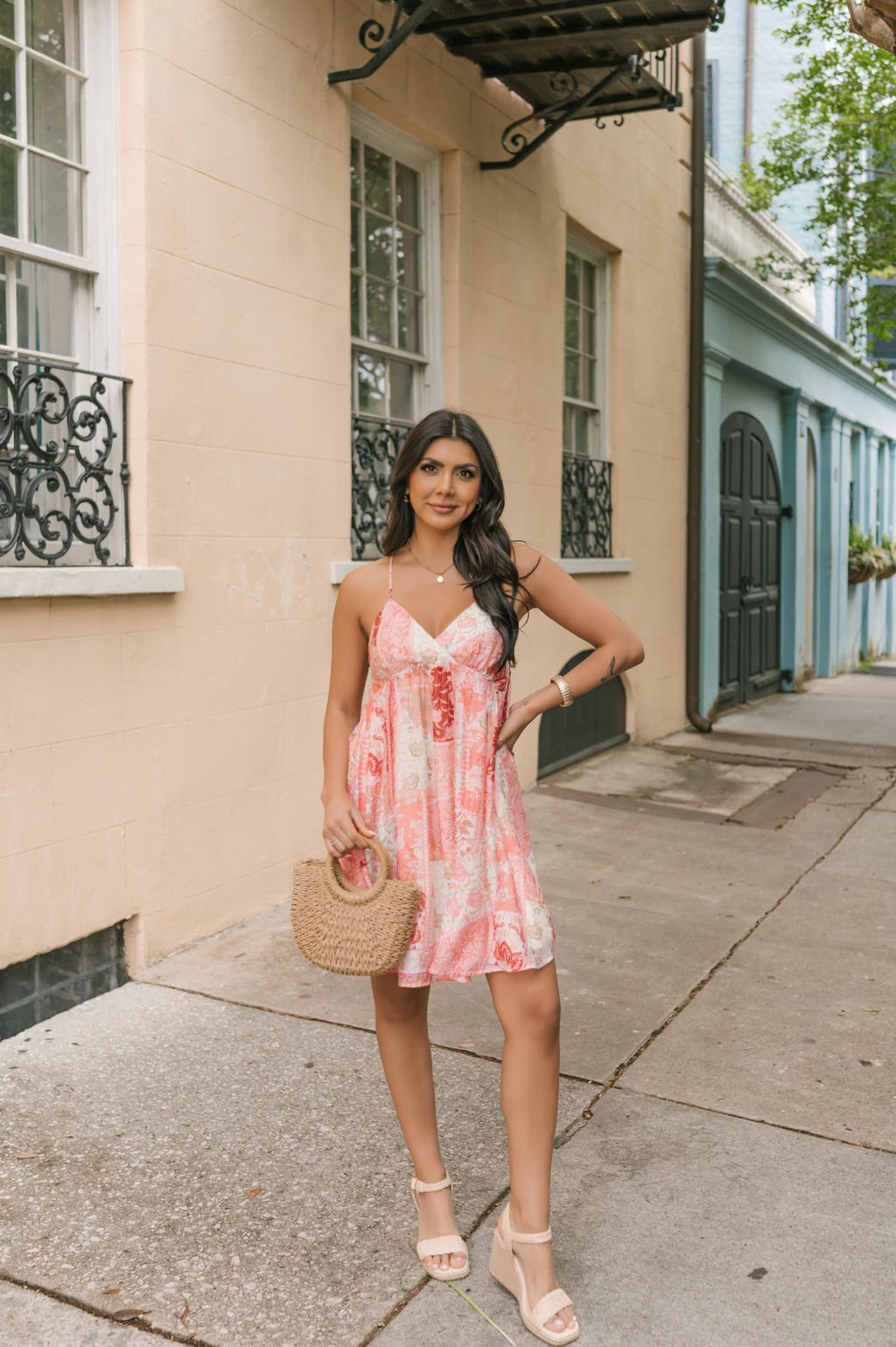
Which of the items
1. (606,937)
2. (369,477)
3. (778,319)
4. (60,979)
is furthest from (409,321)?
(778,319)

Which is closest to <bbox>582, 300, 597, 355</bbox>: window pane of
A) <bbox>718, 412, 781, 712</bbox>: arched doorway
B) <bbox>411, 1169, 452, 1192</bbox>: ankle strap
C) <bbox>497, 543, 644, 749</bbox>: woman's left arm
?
<bbox>718, 412, 781, 712</bbox>: arched doorway

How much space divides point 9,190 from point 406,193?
2.99 metres

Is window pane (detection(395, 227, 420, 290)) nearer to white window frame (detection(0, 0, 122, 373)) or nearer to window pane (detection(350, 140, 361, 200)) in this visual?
window pane (detection(350, 140, 361, 200))

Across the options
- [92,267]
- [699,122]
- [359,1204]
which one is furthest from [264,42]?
[699,122]

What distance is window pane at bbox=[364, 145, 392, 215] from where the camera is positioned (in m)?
6.59

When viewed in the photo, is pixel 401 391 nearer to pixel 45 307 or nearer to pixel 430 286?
pixel 430 286

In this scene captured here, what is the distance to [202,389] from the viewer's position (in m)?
5.02

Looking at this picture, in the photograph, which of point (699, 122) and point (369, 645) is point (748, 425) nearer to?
point (699, 122)

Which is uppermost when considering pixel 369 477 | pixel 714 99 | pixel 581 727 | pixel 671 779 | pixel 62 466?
pixel 714 99

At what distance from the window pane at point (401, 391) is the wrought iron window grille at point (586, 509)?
1.96 m

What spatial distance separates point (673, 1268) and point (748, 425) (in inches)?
437

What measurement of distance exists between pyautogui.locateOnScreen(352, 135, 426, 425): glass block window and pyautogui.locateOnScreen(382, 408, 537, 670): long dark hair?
344cm

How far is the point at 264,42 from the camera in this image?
5.36 meters

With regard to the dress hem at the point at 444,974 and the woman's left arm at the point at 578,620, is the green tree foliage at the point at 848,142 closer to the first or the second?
A: the woman's left arm at the point at 578,620
